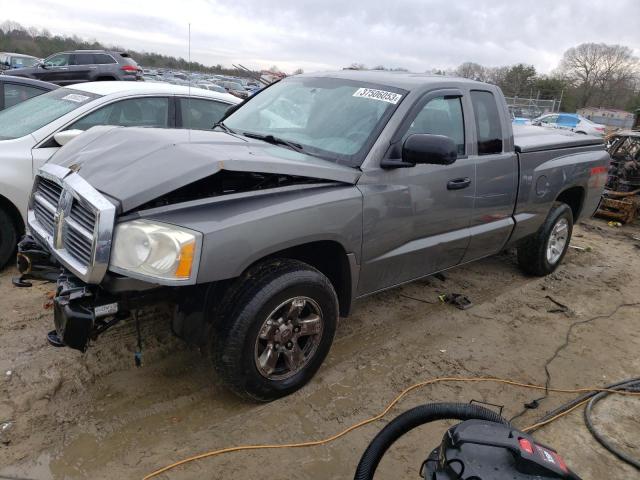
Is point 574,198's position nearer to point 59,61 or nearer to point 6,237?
point 6,237

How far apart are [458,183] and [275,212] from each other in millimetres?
1710

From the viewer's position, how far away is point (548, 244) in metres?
5.44

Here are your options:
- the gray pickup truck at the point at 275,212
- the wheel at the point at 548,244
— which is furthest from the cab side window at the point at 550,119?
the gray pickup truck at the point at 275,212

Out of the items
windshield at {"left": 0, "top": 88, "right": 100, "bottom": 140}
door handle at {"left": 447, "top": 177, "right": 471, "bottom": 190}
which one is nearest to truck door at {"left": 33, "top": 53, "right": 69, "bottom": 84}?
windshield at {"left": 0, "top": 88, "right": 100, "bottom": 140}

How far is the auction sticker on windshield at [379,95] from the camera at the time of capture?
3.52m

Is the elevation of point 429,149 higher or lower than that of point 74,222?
higher

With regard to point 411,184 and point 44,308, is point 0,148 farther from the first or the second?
point 411,184

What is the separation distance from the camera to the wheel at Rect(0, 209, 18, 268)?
14.1 ft

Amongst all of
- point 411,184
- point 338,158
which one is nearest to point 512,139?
point 411,184

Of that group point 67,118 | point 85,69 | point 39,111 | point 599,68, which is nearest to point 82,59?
point 85,69

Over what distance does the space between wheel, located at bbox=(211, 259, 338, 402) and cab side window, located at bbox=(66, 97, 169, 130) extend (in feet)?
9.35

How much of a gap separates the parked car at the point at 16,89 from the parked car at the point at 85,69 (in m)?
11.3

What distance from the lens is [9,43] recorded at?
51.4m

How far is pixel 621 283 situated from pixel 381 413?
410cm
